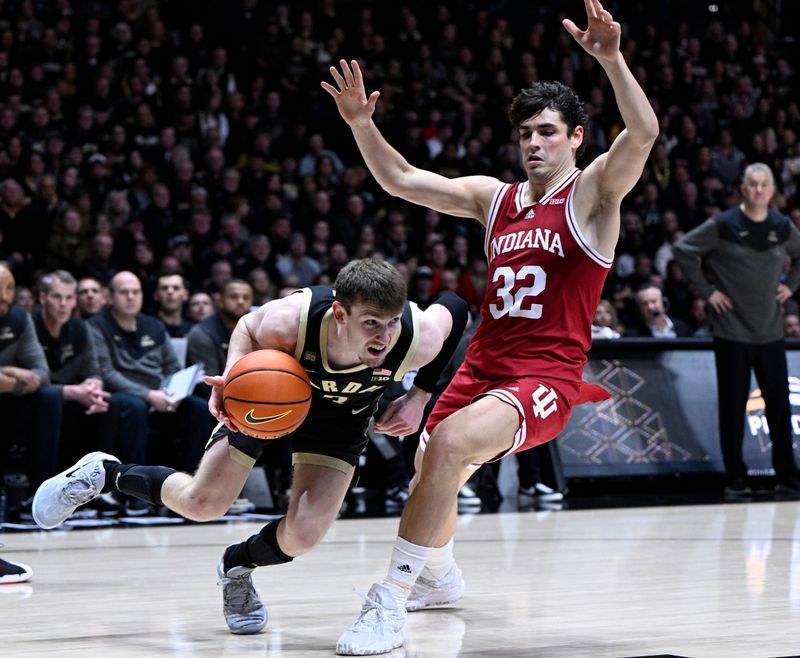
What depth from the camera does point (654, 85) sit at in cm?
1753

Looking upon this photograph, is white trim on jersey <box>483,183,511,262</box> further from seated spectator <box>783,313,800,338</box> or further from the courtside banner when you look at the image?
seated spectator <box>783,313,800,338</box>

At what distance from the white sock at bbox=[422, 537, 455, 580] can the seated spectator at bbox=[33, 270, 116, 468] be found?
4.11 metres

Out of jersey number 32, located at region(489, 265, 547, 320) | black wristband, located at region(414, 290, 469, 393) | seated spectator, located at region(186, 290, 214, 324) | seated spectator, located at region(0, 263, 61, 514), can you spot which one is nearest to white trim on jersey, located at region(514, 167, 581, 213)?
jersey number 32, located at region(489, 265, 547, 320)

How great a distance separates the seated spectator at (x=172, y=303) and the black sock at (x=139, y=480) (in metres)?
4.86

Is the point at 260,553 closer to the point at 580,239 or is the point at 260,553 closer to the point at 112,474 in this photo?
the point at 112,474

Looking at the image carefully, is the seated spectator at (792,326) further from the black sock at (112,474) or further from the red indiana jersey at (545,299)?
the black sock at (112,474)

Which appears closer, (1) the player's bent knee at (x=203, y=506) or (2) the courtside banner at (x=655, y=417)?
(1) the player's bent knee at (x=203, y=506)

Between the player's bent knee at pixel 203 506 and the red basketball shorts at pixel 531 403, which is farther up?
the red basketball shorts at pixel 531 403

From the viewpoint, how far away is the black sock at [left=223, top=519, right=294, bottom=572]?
14.9 ft

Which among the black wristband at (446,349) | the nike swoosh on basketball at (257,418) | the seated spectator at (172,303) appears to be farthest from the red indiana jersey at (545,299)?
the seated spectator at (172,303)

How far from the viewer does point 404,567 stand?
4125 millimetres

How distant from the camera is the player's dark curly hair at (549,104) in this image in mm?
4754

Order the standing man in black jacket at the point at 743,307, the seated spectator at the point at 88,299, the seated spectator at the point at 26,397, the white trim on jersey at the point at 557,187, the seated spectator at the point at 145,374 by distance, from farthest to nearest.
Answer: the standing man in black jacket at the point at 743,307 → the seated spectator at the point at 88,299 → the seated spectator at the point at 145,374 → the seated spectator at the point at 26,397 → the white trim on jersey at the point at 557,187

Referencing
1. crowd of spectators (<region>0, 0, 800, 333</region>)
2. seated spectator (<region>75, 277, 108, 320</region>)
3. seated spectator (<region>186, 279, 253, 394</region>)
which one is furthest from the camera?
crowd of spectators (<region>0, 0, 800, 333</region>)
